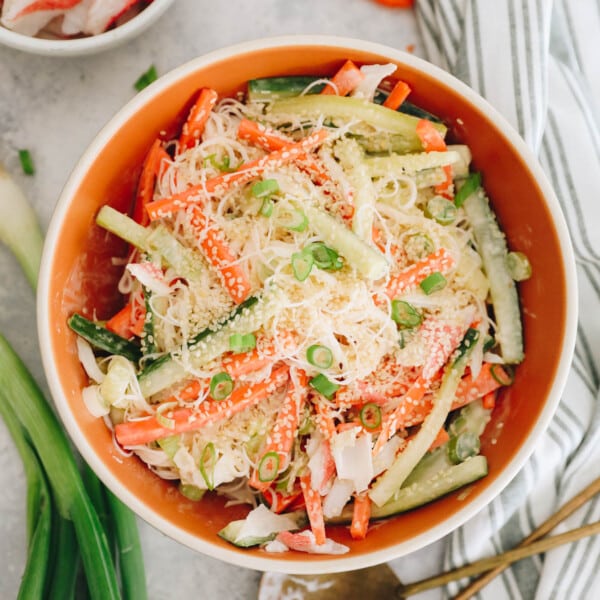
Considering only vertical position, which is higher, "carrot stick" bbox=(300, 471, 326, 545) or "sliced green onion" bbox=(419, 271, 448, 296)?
"sliced green onion" bbox=(419, 271, 448, 296)

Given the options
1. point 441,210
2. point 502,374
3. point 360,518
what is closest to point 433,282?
point 441,210

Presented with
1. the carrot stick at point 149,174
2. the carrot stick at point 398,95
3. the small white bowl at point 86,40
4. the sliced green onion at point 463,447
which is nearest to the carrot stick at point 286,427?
the sliced green onion at point 463,447

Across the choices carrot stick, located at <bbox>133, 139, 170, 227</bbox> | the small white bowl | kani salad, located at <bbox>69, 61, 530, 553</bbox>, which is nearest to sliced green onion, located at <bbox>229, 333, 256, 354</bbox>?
kani salad, located at <bbox>69, 61, 530, 553</bbox>

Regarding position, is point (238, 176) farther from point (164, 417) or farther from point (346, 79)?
point (164, 417)

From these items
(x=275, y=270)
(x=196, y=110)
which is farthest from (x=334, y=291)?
(x=196, y=110)

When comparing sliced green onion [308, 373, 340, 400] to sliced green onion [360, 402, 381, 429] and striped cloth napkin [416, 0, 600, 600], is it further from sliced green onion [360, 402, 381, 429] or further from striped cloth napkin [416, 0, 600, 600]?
striped cloth napkin [416, 0, 600, 600]

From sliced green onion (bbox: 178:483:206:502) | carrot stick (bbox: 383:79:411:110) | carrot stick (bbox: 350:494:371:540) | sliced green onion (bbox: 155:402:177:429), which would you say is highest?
carrot stick (bbox: 383:79:411:110)

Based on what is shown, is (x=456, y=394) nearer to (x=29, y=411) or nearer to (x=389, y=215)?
(x=389, y=215)
